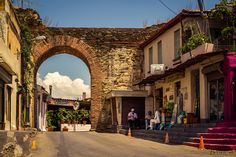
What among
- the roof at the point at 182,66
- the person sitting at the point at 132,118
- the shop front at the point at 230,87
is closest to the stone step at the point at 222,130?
the shop front at the point at 230,87

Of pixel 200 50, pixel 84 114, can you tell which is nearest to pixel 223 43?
pixel 200 50

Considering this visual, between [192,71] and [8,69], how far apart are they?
29.3ft

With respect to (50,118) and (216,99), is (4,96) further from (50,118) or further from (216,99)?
(50,118)

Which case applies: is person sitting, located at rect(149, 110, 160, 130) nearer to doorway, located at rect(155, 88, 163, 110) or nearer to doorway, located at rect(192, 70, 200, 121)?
doorway, located at rect(155, 88, 163, 110)

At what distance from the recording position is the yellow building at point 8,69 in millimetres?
20297

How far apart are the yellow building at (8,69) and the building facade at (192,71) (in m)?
7.92


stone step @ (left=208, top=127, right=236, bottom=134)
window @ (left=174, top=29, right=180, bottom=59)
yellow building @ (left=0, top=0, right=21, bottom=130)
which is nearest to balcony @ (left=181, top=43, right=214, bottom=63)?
window @ (left=174, top=29, right=180, bottom=59)

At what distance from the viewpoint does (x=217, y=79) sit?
20719 millimetres

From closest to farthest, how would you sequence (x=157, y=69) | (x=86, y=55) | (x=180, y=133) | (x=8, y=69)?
(x=180, y=133) < (x=8, y=69) < (x=157, y=69) < (x=86, y=55)

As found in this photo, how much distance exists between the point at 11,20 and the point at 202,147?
470 inches

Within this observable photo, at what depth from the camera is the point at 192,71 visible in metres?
23.7

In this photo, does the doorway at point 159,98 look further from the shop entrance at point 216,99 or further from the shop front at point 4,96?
the shop front at point 4,96

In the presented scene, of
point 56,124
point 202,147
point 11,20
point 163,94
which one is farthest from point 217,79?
point 56,124

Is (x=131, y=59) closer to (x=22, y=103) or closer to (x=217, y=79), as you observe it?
(x=22, y=103)
